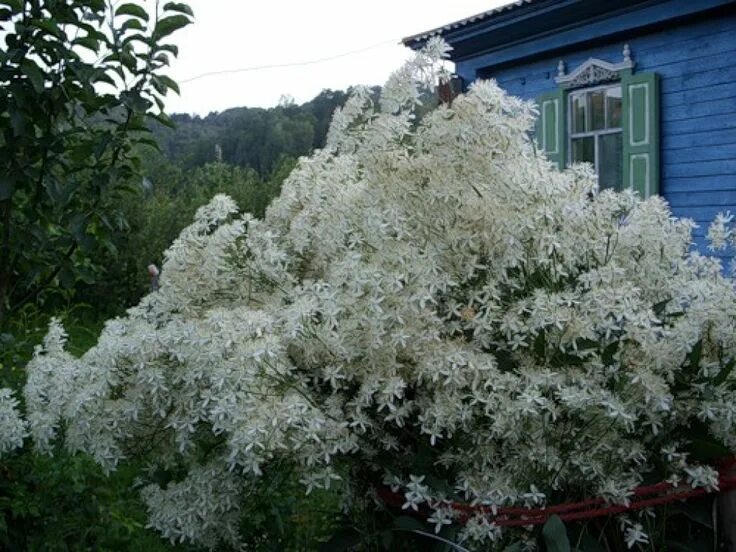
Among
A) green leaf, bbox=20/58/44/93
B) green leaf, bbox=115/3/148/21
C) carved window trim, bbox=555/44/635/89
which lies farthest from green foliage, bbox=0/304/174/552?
carved window trim, bbox=555/44/635/89

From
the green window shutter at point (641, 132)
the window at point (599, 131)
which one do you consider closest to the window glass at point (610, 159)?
the window at point (599, 131)

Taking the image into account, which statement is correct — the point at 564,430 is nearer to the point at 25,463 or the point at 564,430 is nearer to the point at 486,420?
the point at 486,420

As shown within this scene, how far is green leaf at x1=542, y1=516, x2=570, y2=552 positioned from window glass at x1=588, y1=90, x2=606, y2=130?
18.9 ft

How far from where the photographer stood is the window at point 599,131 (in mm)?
6625

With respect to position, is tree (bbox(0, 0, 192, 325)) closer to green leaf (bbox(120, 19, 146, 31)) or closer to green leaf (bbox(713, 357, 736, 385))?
green leaf (bbox(120, 19, 146, 31))

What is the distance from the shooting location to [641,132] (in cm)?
627

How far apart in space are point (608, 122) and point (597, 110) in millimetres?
173

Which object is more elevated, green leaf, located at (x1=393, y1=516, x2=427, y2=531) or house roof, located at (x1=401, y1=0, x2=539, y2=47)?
house roof, located at (x1=401, y1=0, x2=539, y2=47)

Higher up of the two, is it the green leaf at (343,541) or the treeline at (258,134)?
the treeline at (258,134)

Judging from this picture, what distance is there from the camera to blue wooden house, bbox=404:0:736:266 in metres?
5.86

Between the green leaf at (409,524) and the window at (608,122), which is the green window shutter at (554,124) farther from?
the green leaf at (409,524)

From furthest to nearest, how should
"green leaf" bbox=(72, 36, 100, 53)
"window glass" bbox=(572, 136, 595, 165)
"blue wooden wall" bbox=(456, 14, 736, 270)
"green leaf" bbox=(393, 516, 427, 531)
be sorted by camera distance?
"window glass" bbox=(572, 136, 595, 165), "blue wooden wall" bbox=(456, 14, 736, 270), "green leaf" bbox=(72, 36, 100, 53), "green leaf" bbox=(393, 516, 427, 531)

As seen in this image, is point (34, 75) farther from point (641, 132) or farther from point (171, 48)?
point (641, 132)

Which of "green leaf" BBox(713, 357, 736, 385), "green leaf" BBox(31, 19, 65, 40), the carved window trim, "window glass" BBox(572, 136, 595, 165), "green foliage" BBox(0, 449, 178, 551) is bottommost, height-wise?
"green foliage" BBox(0, 449, 178, 551)
